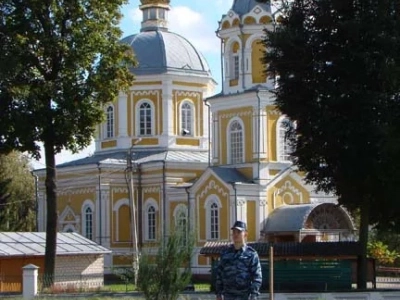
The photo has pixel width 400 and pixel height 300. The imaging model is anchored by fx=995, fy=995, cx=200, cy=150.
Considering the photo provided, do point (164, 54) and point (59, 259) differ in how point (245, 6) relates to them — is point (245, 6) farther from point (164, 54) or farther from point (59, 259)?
point (59, 259)

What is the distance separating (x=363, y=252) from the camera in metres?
28.8

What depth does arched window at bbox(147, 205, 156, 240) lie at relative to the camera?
5089cm

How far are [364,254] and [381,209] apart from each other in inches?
56.6

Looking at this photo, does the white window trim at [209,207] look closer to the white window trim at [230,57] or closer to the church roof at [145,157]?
the church roof at [145,157]

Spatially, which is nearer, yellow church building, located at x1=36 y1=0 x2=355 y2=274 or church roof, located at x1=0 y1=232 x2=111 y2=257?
church roof, located at x1=0 y1=232 x2=111 y2=257

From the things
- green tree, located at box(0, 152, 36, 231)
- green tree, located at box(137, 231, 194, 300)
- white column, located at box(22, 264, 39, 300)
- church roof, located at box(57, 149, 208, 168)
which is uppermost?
church roof, located at box(57, 149, 208, 168)

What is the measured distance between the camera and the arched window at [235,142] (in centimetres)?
4800

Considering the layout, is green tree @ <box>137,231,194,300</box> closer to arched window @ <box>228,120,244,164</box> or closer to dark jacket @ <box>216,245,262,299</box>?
dark jacket @ <box>216,245,262,299</box>

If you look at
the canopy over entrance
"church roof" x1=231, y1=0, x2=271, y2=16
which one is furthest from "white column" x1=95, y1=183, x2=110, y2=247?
"church roof" x1=231, y1=0, x2=271, y2=16

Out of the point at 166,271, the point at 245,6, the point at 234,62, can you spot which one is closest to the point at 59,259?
the point at 234,62

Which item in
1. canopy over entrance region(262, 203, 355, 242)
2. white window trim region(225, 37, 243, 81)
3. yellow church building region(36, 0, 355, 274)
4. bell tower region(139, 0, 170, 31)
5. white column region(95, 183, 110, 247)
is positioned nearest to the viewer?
canopy over entrance region(262, 203, 355, 242)

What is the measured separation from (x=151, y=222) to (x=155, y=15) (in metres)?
A: 13.2

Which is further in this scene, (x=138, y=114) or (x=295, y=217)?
(x=138, y=114)

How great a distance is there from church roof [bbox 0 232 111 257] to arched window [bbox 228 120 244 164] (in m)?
11.0
